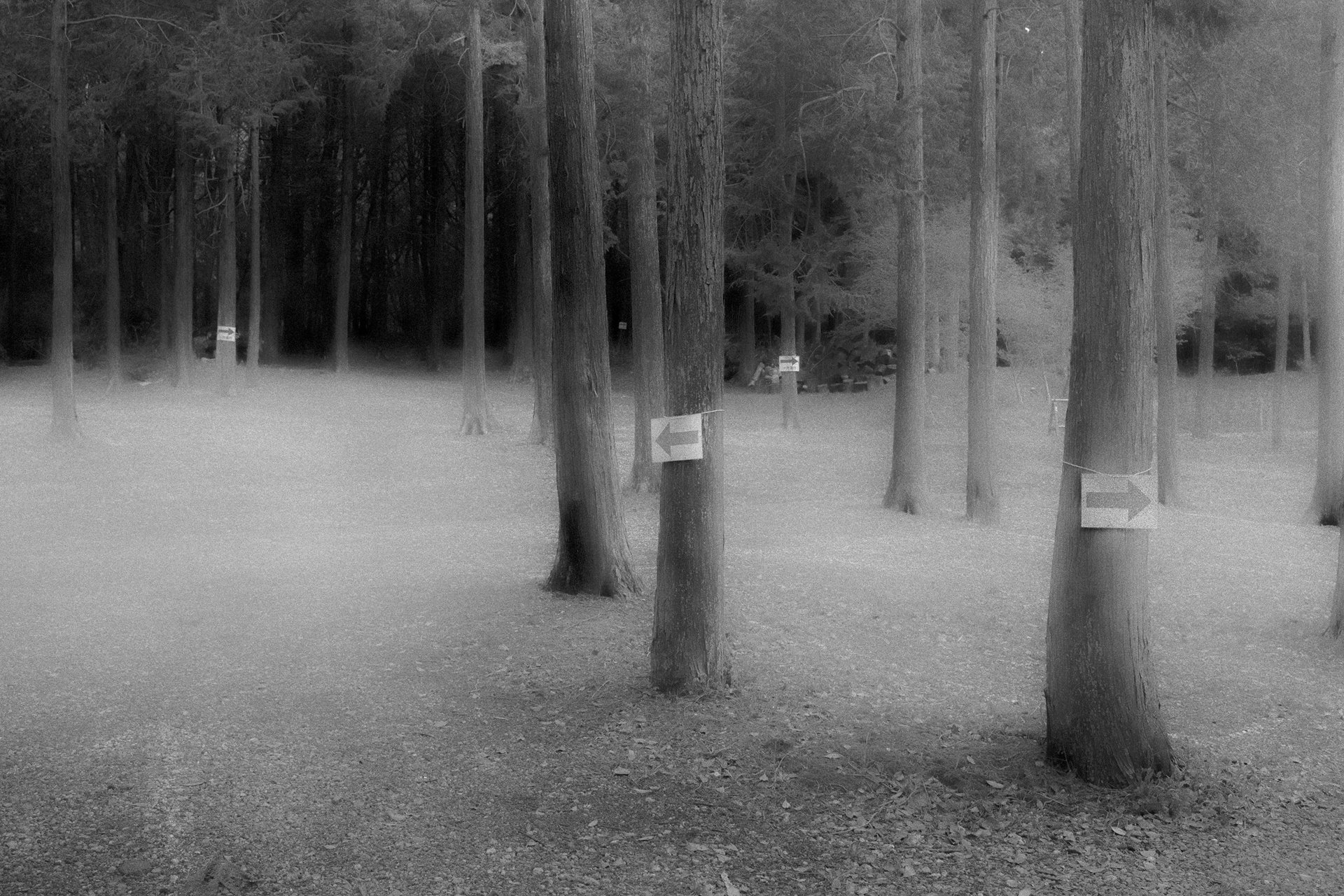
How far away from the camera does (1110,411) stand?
238 inches

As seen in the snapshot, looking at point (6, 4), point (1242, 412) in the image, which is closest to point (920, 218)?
point (6, 4)

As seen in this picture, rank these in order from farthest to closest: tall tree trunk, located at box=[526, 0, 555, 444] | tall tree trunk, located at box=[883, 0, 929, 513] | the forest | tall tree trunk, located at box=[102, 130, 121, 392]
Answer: tall tree trunk, located at box=[102, 130, 121, 392] → tall tree trunk, located at box=[526, 0, 555, 444] → tall tree trunk, located at box=[883, 0, 929, 513] → the forest

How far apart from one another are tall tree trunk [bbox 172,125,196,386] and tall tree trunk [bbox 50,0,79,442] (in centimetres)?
538

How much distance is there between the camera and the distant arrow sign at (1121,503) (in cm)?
597

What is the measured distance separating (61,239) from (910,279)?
13.5 meters

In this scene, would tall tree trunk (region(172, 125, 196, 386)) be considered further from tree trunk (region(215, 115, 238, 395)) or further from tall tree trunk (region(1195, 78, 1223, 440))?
tall tree trunk (region(1195, 78, 1223, 440))

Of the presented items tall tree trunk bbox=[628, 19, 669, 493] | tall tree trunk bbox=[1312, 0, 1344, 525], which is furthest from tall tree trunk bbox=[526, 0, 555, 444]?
tall tree trunk bbox=[1312, 0, 1344, 525]

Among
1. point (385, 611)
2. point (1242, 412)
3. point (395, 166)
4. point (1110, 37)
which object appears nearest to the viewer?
point (1110, 37)

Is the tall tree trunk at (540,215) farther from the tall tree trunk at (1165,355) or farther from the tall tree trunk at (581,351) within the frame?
the tall tree trunk at (1165,355)

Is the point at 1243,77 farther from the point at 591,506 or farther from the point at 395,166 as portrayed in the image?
the point at 395,166

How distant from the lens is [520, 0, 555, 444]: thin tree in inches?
747

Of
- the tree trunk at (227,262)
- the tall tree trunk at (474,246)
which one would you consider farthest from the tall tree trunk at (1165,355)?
the tree trunk at (227,262)

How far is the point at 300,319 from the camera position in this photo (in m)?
44.7

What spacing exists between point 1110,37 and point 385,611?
6826 mm
